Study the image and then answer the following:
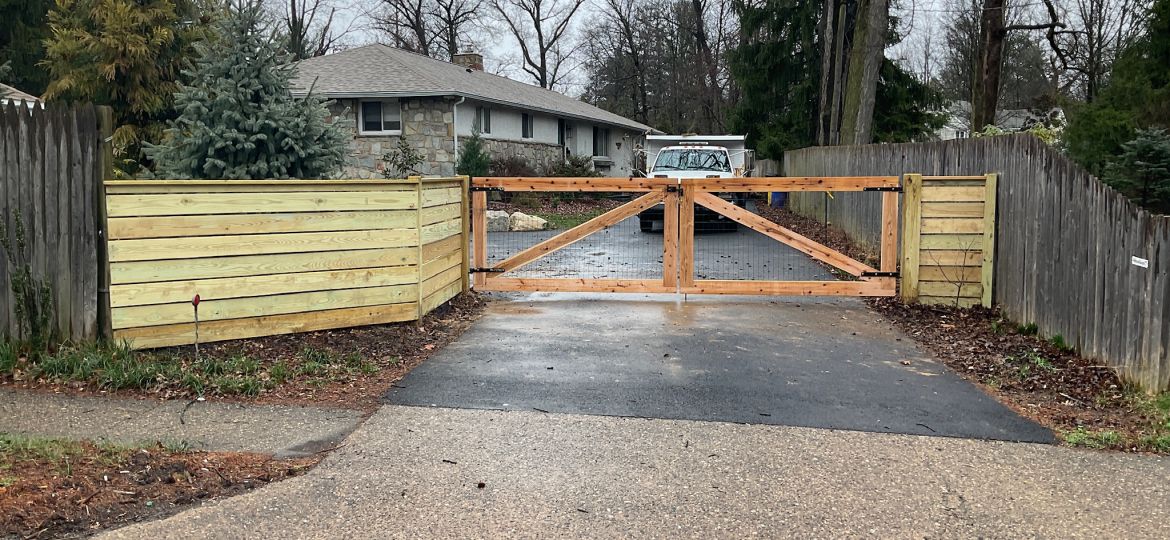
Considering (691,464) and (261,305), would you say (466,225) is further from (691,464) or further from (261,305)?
(691,464)

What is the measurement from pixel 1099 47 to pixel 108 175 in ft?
126

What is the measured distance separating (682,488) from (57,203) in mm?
5195

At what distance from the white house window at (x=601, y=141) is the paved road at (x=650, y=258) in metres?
19.6

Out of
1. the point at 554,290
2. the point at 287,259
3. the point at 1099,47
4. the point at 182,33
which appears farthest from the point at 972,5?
the point at 287,259

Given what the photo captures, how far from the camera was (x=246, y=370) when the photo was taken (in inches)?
263

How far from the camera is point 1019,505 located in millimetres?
4398

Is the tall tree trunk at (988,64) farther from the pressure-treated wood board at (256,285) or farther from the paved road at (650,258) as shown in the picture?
the pressure-treated wood board at (256,285)

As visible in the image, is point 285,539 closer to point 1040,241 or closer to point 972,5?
point 1040,241

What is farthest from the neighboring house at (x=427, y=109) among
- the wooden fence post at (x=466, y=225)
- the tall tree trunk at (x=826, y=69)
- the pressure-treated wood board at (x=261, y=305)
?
the pressure-treated wood board at (x=261, y=305)

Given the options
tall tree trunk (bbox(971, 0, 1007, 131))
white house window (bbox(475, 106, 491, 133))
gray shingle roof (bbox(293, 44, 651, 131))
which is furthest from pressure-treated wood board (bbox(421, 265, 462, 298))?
white house window (bbox(475, 106, 491, 133))

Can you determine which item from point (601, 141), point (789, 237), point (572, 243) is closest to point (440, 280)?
point (572, 243)

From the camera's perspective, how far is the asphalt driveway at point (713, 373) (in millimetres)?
5957

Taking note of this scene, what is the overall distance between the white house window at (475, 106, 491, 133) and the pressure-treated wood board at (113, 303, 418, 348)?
2044cm

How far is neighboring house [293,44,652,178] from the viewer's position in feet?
87.3
